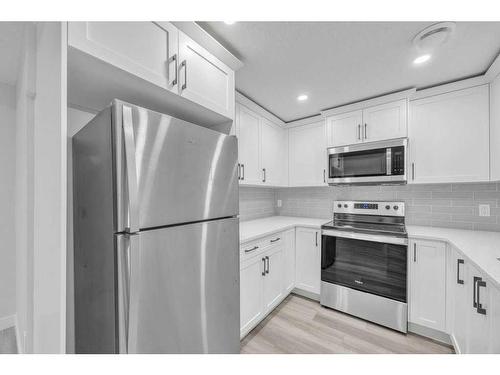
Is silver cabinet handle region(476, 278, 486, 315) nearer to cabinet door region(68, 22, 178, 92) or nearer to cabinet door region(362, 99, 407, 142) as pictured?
cabinet door region(362, 99, 407, 142)

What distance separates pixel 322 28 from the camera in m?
1.26

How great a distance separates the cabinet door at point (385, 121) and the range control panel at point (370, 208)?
0.75m

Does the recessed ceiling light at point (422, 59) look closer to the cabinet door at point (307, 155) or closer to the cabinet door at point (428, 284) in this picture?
the cabinet door at point (307, 155)

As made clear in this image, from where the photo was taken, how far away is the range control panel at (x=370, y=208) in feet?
7.67

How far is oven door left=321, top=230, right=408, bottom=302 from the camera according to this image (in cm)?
188

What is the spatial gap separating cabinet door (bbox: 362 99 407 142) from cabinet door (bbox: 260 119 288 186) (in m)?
1.01

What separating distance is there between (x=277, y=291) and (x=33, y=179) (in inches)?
84.2

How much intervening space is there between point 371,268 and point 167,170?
6.75ft

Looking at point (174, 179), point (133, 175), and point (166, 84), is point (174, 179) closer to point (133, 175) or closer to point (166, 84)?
point (133, 175)

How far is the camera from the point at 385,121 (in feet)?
7.19

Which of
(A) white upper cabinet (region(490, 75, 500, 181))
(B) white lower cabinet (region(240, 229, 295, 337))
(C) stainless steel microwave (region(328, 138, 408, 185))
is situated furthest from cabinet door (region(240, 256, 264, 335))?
(A) white upper cabinet (region(490, 75, 500, 181))

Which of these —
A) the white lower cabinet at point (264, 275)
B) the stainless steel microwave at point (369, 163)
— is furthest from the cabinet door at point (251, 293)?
the stainless steel microwave at point (369, 163)
